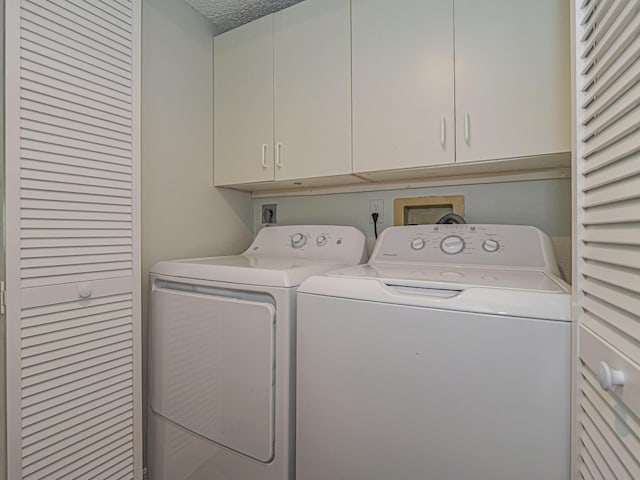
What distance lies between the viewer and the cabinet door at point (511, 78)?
3.55 ft

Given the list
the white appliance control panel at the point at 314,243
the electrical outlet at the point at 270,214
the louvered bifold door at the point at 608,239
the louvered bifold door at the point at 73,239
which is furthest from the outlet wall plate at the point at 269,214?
the louvered bifold door at the point at 608,239

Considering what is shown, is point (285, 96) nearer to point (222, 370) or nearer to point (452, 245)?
point (452, 245)

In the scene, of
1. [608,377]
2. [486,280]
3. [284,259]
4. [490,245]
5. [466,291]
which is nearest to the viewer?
[608,377]

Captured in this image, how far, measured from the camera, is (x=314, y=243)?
1.67 meters

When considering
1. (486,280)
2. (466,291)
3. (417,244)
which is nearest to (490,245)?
→ (417,244)

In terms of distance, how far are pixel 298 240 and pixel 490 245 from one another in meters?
0.88

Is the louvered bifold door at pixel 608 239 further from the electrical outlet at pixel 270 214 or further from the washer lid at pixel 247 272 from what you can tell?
the electrical outlet at pixel 270 214

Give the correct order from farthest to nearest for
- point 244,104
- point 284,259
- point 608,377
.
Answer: point 244,104 < point 284,259 < point 608,377

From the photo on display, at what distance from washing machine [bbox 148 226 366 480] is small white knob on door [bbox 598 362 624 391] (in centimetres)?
76

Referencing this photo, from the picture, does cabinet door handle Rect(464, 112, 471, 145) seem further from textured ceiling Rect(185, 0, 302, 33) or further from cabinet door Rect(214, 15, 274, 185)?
textured ceiling Rect(185, 0, 302, 33)

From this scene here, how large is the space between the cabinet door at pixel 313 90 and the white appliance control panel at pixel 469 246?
399 millimetres

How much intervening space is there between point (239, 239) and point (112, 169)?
871mm

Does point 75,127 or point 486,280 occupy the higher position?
point 75,127

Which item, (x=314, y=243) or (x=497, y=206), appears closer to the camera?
(x=497, y=206)
